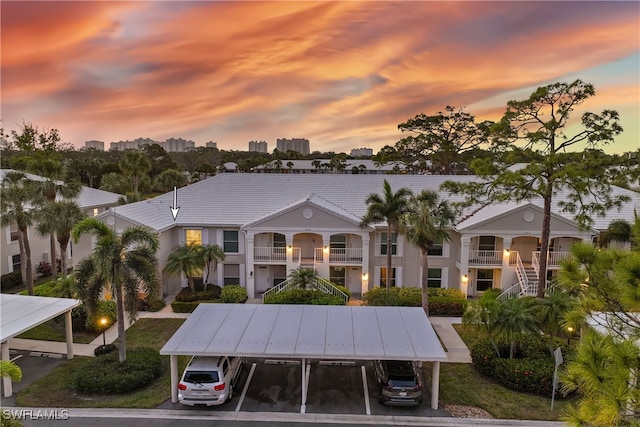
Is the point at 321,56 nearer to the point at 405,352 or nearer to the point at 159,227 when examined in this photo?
the point at 159,227

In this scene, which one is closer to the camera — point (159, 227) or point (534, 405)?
point (534, 405)

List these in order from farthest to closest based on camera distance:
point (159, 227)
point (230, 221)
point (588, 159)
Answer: point (230, 221) → point (159, 227) → point (588, 159)

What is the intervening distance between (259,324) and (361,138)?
59.7 meters

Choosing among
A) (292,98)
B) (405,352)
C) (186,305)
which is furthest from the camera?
(292,98)

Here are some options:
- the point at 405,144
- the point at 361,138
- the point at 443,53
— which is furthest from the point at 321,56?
the point at 361,138

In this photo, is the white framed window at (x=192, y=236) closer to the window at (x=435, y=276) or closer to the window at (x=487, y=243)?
the window at (x=435, y=276)

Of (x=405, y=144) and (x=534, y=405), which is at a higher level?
(x=405, y=144)

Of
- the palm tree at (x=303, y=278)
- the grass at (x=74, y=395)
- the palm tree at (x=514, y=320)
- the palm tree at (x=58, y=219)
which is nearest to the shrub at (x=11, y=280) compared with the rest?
the palm tree at (x=58, y=219)

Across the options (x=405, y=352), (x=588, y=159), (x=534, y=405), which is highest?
(x=588, y=159)

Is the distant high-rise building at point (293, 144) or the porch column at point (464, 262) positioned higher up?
the distant high-rise building at point (293, 144)

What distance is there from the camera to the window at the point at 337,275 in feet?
87.0

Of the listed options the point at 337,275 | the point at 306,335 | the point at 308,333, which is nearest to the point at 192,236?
the point at 337,275

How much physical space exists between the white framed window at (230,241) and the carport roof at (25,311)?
1066 cm

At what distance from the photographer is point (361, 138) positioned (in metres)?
71.4
